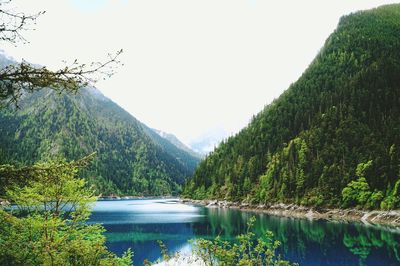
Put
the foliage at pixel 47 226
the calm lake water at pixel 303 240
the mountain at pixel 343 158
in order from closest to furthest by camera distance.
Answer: the foliage at pixel 47 226 → the calm lake water at pixel 303 240 → the mountain at pixel 343 158

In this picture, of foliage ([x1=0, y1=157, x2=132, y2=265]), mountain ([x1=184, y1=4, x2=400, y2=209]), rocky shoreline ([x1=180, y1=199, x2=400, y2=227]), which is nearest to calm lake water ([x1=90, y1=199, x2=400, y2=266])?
rocky shoreline ([x1=180, y1=199, x2=400, y2=227])

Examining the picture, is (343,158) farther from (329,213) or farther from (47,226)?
(47,226)

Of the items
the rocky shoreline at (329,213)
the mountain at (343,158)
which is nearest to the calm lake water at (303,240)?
the rocky shoreline at (329,213)

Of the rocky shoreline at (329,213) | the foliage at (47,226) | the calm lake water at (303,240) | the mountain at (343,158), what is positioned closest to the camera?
the foliage at (47,226)

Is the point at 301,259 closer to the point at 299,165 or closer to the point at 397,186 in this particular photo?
the point at 397,186

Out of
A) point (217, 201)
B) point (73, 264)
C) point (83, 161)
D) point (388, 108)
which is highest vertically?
point (388, 108)

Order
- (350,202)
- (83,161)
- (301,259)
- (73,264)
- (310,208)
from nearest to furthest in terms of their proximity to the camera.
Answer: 1. (83,161)
2. (73,264)
3. (301,259)
4. (350,202)
5. (310,208)

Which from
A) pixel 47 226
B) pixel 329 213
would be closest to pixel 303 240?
pixel 329 213

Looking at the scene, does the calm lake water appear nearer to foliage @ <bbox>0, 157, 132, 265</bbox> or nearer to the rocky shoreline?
the rocky shoreline

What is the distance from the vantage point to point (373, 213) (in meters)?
99.2

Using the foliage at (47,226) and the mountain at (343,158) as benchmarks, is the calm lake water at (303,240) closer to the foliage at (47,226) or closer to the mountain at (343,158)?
the foliage at (47,226)

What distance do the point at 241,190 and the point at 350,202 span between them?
70.9 meters

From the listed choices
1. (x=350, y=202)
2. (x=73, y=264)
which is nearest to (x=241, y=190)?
(x=350, y=202)

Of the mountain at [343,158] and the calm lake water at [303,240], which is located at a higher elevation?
the mountain at [343,158]
